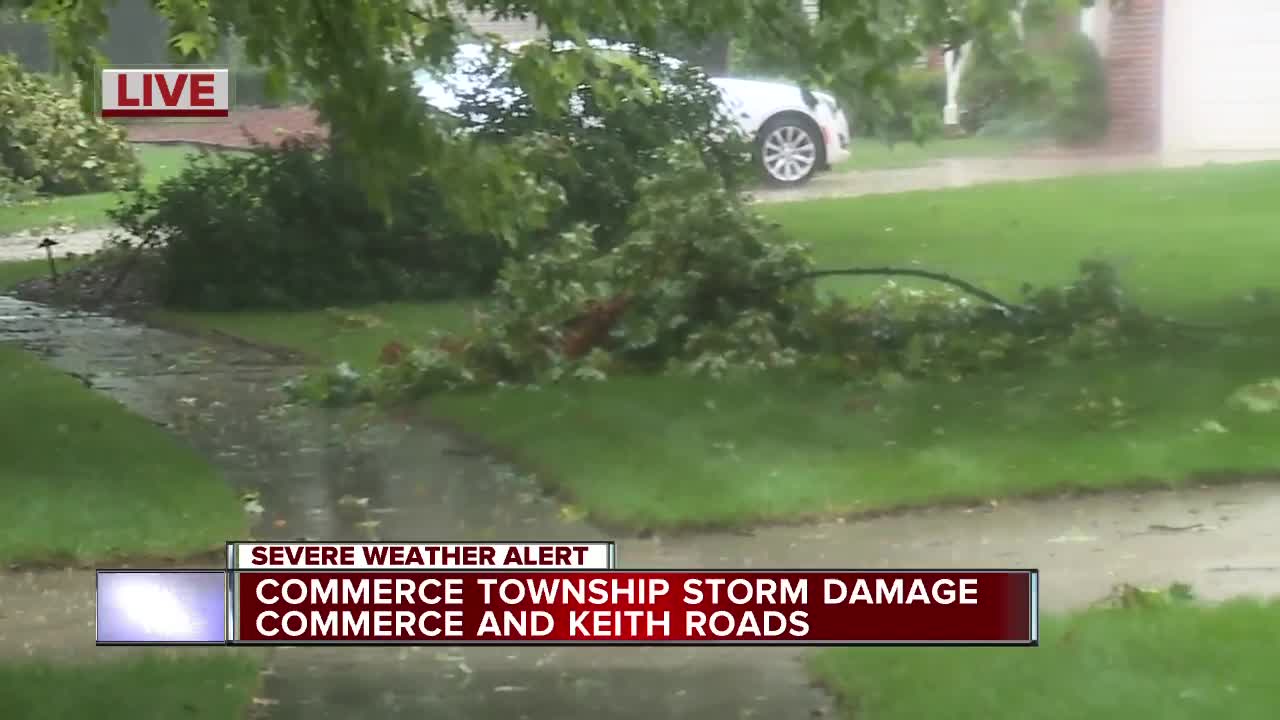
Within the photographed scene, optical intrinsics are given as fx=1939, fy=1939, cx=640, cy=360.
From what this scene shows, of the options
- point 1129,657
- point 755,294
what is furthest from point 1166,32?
point 1129,657

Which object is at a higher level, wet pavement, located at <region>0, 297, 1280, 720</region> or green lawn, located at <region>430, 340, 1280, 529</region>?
green lawn, located at <region>430, 340, 1280, 529</region>

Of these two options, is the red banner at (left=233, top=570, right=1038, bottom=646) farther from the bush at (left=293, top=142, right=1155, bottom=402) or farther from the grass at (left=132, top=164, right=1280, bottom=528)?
the bush at (left=293, top=142, right=1155, bottom=402)

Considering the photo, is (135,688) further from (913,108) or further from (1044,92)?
(913,108)

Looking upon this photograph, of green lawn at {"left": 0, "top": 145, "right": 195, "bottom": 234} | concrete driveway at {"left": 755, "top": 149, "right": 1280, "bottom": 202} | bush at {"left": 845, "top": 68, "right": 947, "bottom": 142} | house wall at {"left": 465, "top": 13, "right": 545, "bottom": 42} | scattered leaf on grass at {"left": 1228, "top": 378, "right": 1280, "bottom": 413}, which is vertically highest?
house wall at {"left": 465, "top": 13, "right": 545, "bottom": 42}

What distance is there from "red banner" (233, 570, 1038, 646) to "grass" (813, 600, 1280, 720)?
0.11 m

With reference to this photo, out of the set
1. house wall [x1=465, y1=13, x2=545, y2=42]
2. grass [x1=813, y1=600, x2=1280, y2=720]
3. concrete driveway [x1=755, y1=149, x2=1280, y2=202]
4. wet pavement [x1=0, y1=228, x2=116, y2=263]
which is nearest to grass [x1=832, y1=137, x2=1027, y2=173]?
concrete driveway [x1=755, y1=149, x2=1280, y2=202]

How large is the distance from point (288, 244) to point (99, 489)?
16.3 ft

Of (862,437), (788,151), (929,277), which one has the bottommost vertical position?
(862,437)

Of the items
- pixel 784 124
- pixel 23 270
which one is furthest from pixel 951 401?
pixel 23 270

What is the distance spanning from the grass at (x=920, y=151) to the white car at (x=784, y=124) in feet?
0.59

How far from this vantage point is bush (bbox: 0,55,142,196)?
11.9 metres

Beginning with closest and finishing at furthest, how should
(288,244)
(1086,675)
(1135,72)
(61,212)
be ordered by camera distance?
(1086,675), (1135,72), (288,244), (61,212)

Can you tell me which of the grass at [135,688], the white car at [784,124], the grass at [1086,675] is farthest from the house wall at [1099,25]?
the grass at [135,688]

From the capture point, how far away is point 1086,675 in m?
5.37
